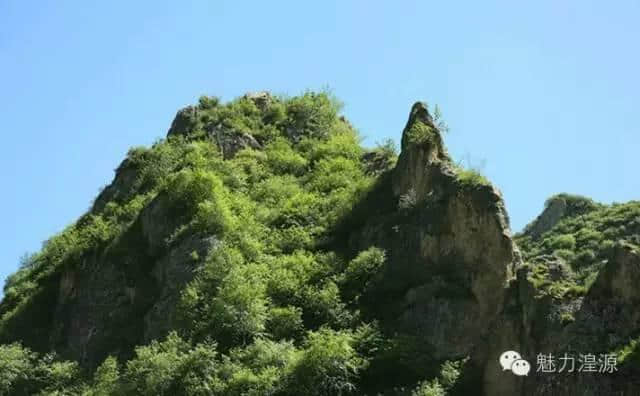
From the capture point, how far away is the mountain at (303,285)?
24.2 m

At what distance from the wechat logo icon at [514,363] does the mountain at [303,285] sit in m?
0.17

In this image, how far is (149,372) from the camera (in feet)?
88.5

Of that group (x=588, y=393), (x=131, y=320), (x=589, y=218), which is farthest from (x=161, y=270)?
(x=589, y=218)

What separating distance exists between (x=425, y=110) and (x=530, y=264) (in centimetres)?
864

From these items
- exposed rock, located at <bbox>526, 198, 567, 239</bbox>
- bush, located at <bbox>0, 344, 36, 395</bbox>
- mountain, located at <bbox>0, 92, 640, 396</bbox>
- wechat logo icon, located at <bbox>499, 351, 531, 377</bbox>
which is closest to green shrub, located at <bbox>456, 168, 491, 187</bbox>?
mountain, located at <bbox>0, 92, 640, 396</bbox>

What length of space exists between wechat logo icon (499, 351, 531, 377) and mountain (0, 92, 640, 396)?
6.7 inches

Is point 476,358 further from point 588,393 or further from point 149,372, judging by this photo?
point 149,372

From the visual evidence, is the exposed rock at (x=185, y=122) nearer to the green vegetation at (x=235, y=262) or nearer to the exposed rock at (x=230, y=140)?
the green vegetation at (x=235, y=262)

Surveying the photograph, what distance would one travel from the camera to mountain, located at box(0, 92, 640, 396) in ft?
79.5

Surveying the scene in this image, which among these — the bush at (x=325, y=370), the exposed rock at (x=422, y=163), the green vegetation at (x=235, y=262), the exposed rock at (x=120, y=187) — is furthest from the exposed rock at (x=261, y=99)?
the bush at (x=325, y=370)

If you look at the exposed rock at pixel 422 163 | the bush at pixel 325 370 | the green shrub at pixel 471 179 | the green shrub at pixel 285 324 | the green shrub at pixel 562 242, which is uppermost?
the green shrub at pixel 562 242

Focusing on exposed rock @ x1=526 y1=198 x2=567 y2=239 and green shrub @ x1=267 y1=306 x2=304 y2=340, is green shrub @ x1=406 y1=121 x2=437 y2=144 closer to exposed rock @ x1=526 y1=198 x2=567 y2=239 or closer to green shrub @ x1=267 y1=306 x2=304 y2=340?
green shrub @ x1=267 y1=306 x2=304 y2=340

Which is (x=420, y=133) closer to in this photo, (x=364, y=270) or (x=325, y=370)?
(x=364, y=270)

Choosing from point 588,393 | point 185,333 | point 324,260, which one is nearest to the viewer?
point 588,393
